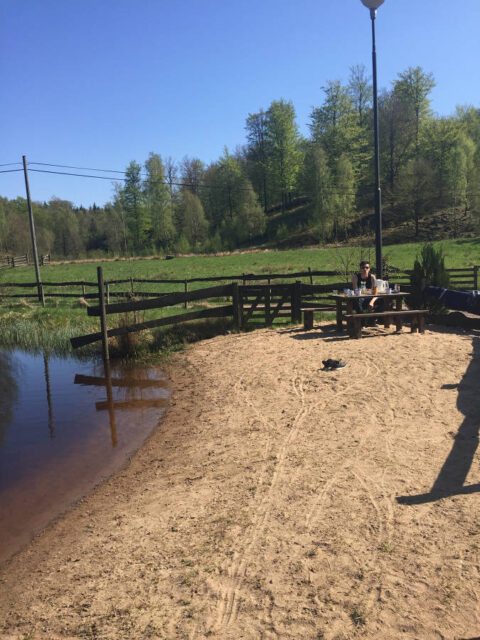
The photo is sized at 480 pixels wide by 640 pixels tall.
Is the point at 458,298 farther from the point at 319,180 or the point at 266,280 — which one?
the point at 319,180

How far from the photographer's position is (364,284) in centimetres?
1198

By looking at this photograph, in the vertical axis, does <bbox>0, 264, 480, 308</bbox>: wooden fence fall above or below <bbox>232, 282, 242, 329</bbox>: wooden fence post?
above

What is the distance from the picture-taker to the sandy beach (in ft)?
10.3

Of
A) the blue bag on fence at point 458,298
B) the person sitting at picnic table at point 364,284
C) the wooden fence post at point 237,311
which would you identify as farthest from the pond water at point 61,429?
the blue bag on fence at point 458,298

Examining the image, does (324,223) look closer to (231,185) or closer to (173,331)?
(231,185)

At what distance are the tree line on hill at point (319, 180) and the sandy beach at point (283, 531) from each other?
45584mm

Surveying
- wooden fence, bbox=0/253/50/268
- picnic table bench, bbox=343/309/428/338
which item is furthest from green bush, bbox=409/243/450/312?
wooden fence, bbox=0/253/50/268

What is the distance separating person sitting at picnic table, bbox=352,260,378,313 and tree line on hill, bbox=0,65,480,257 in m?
40.3

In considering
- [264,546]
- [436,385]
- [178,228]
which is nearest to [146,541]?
[264,546]

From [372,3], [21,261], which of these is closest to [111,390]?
[372,3]

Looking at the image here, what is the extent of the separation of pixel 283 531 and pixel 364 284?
880 cm

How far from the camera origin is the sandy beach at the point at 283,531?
3137mm

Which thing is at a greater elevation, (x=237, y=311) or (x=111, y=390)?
(x=237, y=311)

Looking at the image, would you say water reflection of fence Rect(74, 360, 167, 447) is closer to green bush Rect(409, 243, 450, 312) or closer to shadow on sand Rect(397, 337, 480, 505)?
shadow on sand Rect(397, 337, 480, 505)
